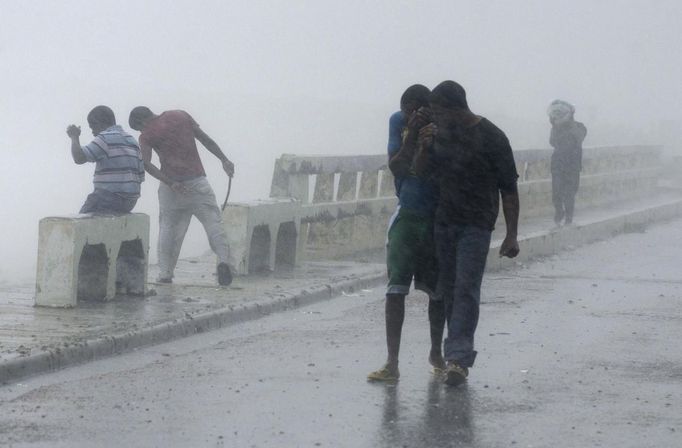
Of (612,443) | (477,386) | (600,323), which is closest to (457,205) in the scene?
(477,386)

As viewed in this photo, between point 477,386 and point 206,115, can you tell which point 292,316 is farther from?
point 206,115

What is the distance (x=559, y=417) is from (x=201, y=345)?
11.5 ft

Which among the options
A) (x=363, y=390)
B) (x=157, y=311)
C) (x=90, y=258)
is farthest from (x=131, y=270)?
(x=363, y=390)

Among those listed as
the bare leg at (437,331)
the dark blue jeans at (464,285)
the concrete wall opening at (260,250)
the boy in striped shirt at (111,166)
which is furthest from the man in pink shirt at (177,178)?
the dark blue jeans at (464,285)

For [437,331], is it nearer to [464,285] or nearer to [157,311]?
[464,285]

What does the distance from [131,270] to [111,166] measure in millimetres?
882

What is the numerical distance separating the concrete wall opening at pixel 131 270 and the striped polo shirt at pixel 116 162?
438 millimetres

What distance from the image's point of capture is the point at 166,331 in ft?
36.0

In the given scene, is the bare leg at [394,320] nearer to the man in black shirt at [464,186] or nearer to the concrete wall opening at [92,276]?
the man in black shirt at [464,186]

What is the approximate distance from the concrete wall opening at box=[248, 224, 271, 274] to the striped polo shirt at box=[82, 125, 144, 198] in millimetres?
2518

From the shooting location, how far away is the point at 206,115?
14738 centimetres

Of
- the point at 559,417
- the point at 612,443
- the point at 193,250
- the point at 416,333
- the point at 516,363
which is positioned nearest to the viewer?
the point at 612,443

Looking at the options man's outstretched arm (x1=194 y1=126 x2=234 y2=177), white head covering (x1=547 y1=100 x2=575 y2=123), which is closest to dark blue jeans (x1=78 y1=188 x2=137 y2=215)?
man's outstretched arm (x1=194 y1=126 x2=234 y2=177)

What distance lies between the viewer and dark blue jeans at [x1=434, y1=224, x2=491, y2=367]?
894 cm
